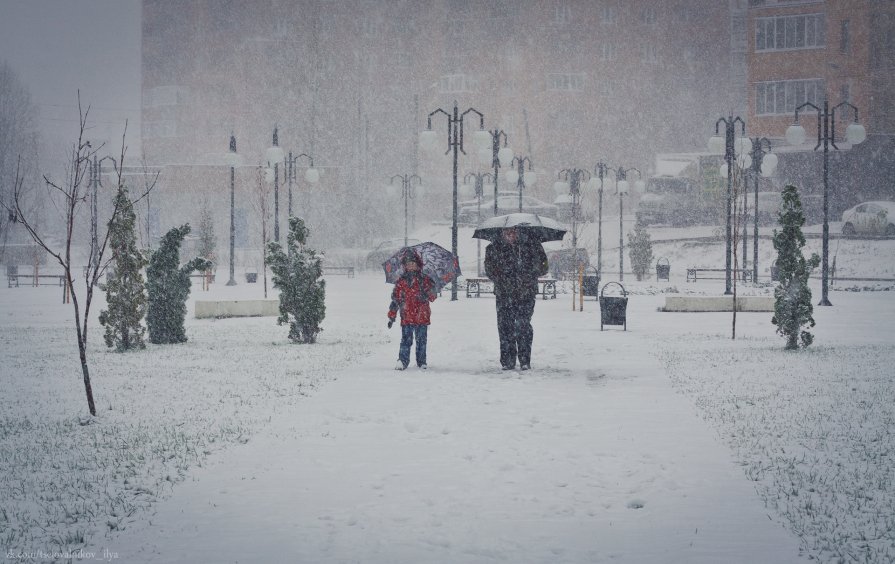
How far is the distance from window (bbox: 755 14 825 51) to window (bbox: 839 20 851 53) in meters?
0.98

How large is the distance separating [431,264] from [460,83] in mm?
55182

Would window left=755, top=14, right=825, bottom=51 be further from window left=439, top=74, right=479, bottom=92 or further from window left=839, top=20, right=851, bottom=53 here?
window left=439, top=74, right=479, bottom=92

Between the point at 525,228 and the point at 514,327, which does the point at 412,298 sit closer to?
the point at 514,327

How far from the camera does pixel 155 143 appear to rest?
71.8 m

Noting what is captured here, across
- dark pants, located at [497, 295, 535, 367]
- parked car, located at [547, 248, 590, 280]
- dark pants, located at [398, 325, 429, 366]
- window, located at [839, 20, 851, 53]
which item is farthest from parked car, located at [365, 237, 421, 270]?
dark pants, located at [497, 295, 535, 367]

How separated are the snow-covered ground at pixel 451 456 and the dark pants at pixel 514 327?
→ 0.42 meters

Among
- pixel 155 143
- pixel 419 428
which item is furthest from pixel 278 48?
pixel 419 428

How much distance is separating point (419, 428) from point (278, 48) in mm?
64521

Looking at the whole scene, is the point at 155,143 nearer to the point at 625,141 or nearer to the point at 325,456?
the point at 625,141

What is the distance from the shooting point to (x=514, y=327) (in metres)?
11.7

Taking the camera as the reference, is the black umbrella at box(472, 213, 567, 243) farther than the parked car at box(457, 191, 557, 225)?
No

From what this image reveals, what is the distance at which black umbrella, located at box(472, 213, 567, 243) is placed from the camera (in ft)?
38.8

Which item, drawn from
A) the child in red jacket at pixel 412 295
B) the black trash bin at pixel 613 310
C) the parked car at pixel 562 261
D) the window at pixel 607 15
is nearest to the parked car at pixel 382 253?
the parked car at pixel 562 261

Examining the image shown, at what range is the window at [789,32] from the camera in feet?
161
